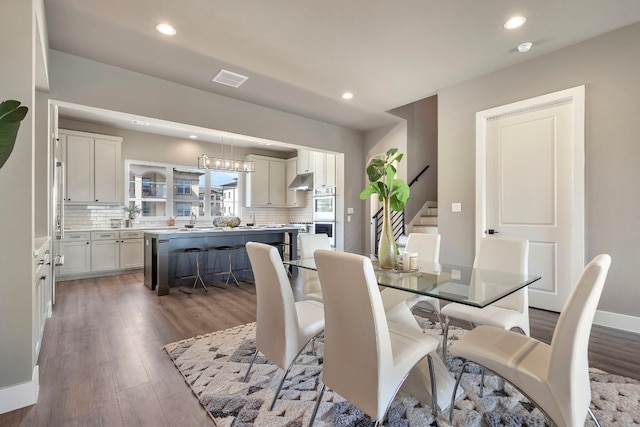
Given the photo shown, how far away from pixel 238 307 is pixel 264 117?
9.40ft

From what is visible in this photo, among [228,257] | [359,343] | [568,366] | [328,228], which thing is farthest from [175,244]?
[568,366]

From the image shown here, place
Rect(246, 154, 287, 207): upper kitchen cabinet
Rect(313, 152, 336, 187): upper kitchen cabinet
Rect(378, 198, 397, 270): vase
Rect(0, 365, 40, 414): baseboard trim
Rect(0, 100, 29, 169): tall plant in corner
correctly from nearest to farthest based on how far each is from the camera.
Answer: Rect(0, 100, 29, 169): tall plant in corner, Rect(0, 365, 40, 414): baseboard trim, Rect(378, 198, 397, 270): vase, Rect(313, 152, 336, 187): upper kitchen cabinet, Rect(246, 154, 287, 207): upper kitchen cabinet

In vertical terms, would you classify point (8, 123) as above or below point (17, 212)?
above

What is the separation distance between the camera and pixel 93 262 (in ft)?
17.8

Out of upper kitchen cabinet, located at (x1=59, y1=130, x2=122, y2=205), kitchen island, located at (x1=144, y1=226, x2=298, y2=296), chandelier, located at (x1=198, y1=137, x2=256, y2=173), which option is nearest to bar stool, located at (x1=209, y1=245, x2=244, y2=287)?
kitchen island, located at (x1=144, y1=226, x2=298, y2=296)

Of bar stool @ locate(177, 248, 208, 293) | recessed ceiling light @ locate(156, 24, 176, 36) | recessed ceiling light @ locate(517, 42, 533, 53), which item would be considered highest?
recessed ceiling light @ locate(517, 42, 533, 53)

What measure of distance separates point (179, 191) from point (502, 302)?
21.6ft

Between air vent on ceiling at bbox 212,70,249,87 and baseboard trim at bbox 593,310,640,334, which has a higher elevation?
air vent on ceiling at bbox 212,70,249,87

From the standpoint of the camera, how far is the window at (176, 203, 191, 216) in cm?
698

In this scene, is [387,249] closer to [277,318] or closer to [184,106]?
[277,318]

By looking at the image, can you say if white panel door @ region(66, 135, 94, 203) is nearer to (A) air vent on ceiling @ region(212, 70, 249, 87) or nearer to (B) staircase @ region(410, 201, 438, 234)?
(A) air vent on ceiling @ region(212, 70, 249, 87)

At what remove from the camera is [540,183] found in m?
3.48

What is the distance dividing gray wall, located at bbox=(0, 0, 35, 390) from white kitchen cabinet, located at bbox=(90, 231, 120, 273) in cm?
426

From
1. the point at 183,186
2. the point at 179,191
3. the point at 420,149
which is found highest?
the point at 420,149
